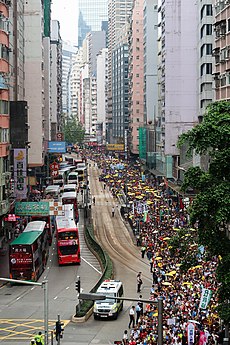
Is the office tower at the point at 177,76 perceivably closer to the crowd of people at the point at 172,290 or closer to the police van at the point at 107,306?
the crowd of people at the point at 172,290

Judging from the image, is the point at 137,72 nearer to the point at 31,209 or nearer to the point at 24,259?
the point at 31,209

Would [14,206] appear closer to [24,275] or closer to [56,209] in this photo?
[56,209]

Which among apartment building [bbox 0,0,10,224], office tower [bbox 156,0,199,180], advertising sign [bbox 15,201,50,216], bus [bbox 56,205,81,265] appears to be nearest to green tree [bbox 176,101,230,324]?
apartment building [bbox 0,0,10,224]

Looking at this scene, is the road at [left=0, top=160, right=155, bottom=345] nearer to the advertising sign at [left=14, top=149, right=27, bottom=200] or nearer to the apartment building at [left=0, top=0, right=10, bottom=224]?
the advertising sign at [left=14, top=149, right=27, bottom=200]

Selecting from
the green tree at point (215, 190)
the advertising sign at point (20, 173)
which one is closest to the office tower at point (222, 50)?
the green tree at point (215, 190)

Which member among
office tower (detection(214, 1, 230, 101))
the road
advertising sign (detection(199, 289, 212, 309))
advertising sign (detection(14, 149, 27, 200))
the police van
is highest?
office tower (detection(214, 1, 230, 101))

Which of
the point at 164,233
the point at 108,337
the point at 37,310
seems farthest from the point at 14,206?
the point at 108,337
